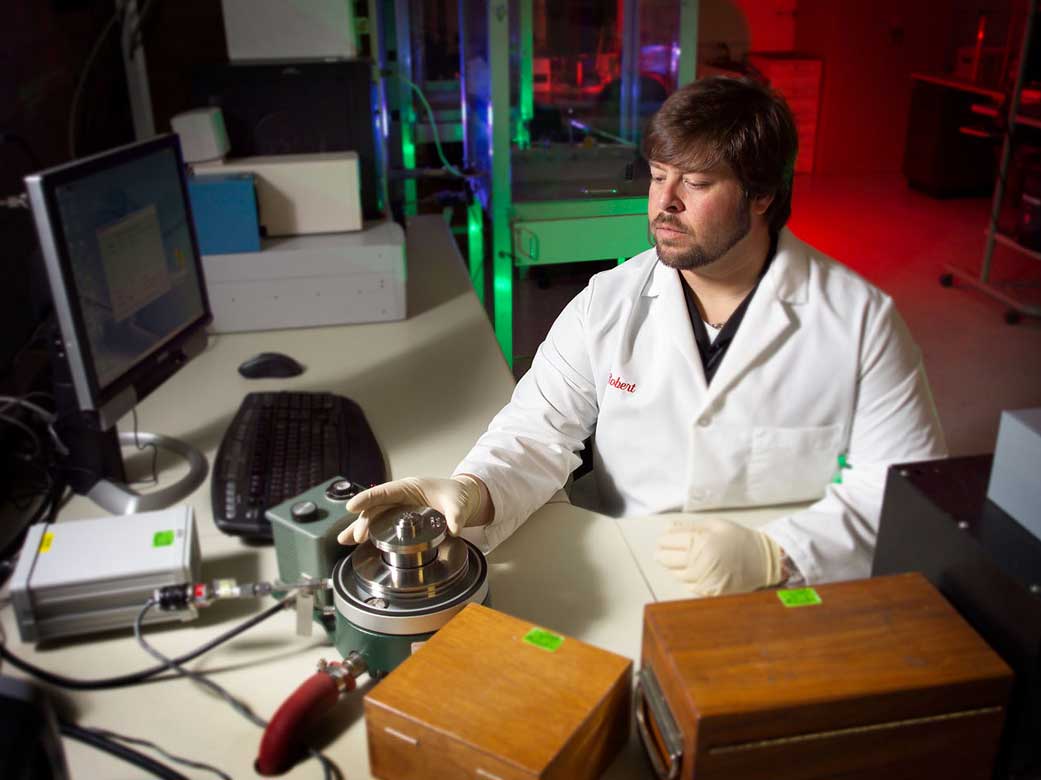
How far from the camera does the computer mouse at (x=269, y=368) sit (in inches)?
69.4

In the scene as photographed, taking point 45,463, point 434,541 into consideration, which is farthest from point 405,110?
point 434,541

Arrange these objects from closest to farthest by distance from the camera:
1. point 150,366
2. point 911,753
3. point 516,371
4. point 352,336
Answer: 1. point 911,753
2. point 150,366
3. point 516,371
4. point 352,336

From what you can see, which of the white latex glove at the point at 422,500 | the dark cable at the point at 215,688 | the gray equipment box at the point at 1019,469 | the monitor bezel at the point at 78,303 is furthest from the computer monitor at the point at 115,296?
the gray equipment box at the point at 1019,469

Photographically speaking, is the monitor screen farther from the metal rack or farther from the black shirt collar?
the metal rack

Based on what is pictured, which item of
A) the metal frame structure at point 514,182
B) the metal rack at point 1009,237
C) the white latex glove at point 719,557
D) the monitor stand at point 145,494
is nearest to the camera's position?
the white latex glove at point 719,557

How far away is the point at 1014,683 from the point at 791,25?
6501 mm

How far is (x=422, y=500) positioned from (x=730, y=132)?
0.65 metres

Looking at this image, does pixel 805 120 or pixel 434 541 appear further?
pixel 805 120

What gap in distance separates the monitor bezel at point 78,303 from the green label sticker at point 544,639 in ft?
2.39

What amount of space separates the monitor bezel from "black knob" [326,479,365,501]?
391 mm

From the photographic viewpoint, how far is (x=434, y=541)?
951mm

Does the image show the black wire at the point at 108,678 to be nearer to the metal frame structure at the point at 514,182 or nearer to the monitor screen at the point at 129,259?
the monitor screen at the point at 129,259

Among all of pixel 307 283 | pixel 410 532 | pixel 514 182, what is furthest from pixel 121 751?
pixel 514 182

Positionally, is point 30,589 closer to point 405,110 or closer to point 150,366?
point 150,366
